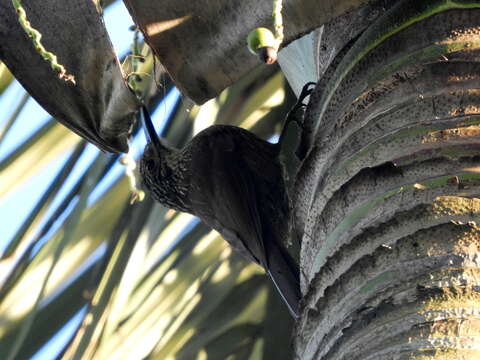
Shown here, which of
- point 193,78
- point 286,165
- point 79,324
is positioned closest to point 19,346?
point 79,324

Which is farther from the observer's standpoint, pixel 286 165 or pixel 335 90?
pixel 286 165

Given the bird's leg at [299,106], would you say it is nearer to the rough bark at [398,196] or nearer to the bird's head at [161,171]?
the rough bark at [398,196]

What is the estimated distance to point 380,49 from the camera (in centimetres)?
130

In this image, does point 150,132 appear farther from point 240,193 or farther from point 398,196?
point 398,196

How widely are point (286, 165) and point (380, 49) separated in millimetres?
1648

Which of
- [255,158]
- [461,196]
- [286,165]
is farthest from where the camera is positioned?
[255,158]

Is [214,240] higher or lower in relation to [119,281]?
higher

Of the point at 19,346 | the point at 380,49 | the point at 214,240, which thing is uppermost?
the point at 214,240

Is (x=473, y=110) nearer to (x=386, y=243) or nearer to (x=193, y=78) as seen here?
(x=386, y=243)

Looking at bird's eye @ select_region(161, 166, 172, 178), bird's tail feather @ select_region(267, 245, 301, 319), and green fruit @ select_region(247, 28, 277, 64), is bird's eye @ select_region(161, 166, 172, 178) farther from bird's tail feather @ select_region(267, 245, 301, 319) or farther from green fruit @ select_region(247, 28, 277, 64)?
green fruit @ select_region(247, 28, 277, 64)

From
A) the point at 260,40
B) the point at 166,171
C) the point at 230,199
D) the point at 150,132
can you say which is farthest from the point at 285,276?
the point at 260,40

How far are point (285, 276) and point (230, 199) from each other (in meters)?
0.47

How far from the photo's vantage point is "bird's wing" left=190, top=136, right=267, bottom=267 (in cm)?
274

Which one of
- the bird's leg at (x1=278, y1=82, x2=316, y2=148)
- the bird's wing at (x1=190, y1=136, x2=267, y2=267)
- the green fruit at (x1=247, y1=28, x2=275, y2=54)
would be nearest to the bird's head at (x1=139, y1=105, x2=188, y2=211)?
the bird's wing at (x1=190, y1=136, x2=267, y2=267)
